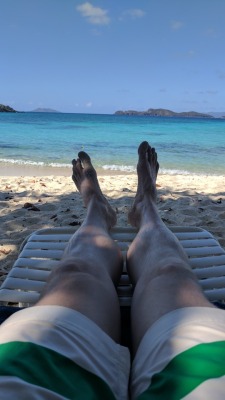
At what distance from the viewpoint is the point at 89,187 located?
2.43 meters

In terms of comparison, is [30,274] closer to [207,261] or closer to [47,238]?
[47,238]

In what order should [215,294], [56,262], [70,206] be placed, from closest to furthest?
[215,294] → [56,262] → [70,206]

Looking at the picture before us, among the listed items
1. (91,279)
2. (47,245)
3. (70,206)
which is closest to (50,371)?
(91,279)

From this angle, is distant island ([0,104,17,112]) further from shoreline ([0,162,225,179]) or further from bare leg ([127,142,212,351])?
bare leg ([127,142,212,351])

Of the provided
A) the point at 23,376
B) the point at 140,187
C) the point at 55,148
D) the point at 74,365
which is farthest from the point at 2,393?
the point at 55,148

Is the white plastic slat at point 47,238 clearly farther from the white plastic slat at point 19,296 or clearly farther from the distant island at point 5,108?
the distant island at point 5,108

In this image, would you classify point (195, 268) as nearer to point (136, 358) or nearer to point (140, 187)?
point (140, 187)

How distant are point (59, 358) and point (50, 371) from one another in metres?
0.05

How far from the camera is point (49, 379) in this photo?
27.8 inches

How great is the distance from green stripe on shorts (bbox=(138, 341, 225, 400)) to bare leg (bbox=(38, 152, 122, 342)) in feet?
0.87

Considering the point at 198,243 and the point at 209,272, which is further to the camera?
the point at 198,243

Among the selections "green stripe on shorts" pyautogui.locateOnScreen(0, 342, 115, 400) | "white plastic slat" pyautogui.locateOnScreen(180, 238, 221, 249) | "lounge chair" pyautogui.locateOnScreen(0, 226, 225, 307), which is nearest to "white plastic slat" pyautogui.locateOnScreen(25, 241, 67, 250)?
"lounge chair" pyautogui.locateOnScreen(0, 226, 225, 307)

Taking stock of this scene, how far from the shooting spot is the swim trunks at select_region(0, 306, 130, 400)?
68 cm

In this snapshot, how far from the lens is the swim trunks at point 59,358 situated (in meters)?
0.68
